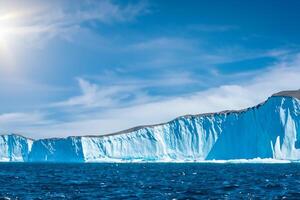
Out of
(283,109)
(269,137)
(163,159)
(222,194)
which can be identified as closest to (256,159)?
(269,137)

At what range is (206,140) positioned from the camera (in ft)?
476

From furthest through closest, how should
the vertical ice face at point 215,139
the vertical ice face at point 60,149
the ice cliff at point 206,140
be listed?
the vertical ice face at point 60,149 → the ice cliff at point 206,140 → the vertical ice face at point 215,139

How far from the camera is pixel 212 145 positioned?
14400 centimetres

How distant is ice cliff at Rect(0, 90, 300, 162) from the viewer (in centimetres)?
12125

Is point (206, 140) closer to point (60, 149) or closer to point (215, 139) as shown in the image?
point (215, 139)

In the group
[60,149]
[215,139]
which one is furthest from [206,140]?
[60,149]

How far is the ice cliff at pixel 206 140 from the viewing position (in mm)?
121250

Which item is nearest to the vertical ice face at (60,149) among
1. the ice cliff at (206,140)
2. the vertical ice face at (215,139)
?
the ice cliff at (206,140)

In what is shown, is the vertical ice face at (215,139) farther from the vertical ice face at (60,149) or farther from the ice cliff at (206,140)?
the vertical ice face at (60,149)

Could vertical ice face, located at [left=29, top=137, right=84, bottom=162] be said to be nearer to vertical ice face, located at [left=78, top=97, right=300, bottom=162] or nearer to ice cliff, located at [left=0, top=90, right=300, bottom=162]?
ice cliff, located at [left=0, top=90, right=300, bottom=162]

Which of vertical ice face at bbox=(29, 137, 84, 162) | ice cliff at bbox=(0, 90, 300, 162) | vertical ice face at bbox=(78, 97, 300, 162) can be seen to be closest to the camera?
vertical ice face at bbox=(78, 97, 300, 162)

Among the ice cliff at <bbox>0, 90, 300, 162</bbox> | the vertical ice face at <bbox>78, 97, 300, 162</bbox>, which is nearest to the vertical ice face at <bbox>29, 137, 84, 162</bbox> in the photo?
the ice cliff at <bbox>0, 90, 300, 162</bbox>

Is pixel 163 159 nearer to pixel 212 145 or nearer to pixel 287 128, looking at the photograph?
pixel 212 145

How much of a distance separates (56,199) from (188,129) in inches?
4629
